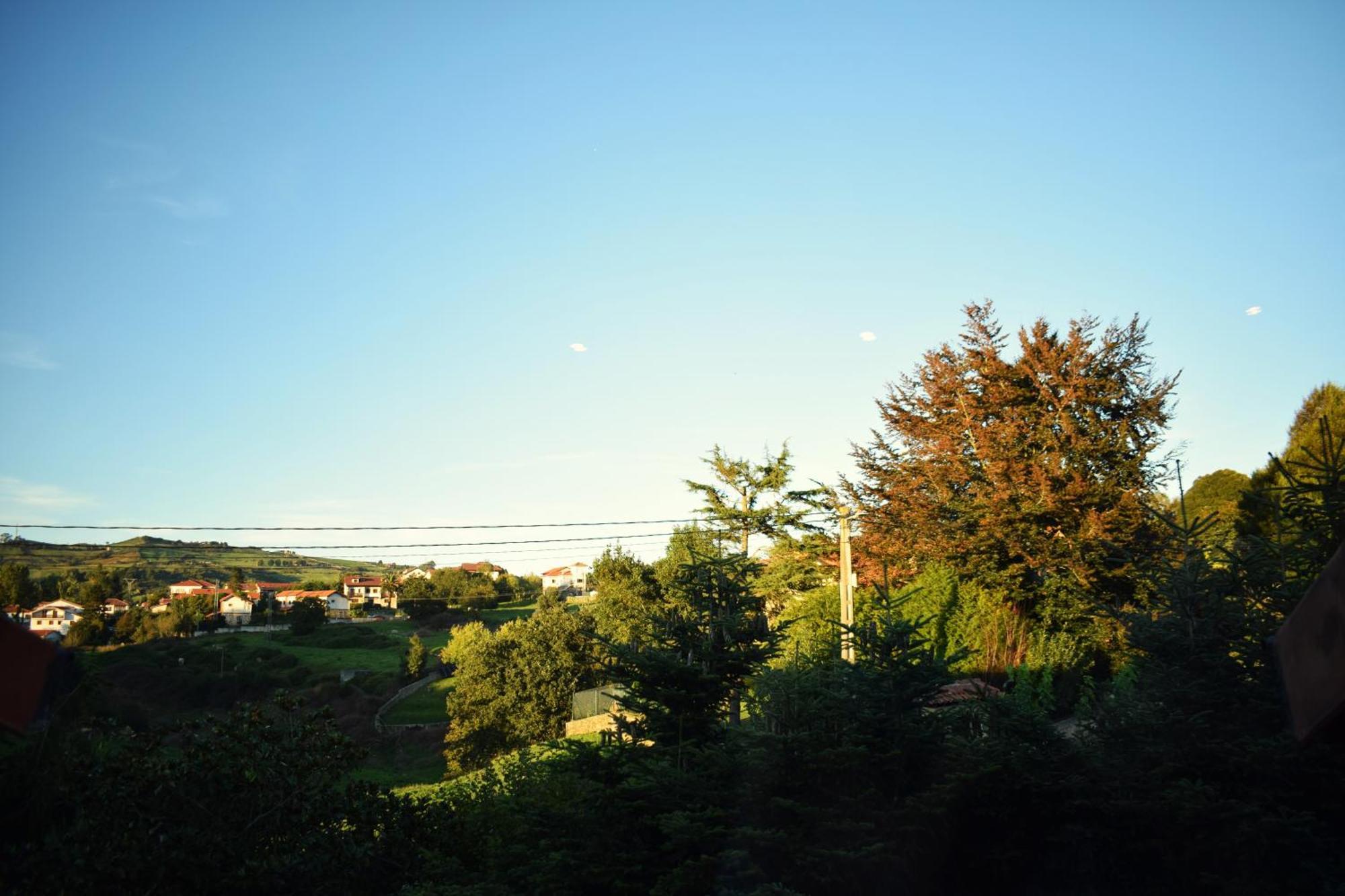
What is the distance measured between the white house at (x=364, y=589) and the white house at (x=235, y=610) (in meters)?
26.8

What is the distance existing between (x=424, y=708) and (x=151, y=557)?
19.7 m

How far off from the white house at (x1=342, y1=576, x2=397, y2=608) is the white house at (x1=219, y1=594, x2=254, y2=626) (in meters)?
26.8

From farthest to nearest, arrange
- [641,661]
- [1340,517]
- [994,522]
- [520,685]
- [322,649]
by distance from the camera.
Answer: [322,649]
[520,685]
[994,522]
[641,661]
[1340,517]

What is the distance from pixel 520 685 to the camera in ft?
134

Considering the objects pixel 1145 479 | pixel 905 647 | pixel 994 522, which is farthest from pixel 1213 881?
pixel 1145 479

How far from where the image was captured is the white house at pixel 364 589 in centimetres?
10777

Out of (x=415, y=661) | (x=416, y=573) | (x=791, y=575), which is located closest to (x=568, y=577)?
(x=416, y=573)

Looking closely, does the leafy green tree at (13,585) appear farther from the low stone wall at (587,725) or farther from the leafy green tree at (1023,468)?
the leafy green tree at (1023,468)

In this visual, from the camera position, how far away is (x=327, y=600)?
304 feet

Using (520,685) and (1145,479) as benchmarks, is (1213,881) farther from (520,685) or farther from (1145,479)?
(520,685)

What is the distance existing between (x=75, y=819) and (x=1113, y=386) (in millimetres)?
30159

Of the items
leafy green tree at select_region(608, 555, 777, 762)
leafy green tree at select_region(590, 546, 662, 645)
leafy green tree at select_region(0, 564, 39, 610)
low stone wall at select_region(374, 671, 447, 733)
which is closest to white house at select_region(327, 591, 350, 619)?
low stone wall at select_region(374, 671, 447, 733)

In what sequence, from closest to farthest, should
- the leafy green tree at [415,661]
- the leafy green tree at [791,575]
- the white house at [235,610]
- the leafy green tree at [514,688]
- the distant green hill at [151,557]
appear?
1. the distant green hill at [151,557]
2. the leafy green tree at [791,575]
3. the leafy green tree at [514,688]
4. the leafy green tree at [415,661]
5. the white house at [235,610]

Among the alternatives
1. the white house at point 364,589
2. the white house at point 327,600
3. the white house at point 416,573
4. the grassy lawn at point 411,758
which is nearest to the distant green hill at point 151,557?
the grassy lawn at point 411,758
